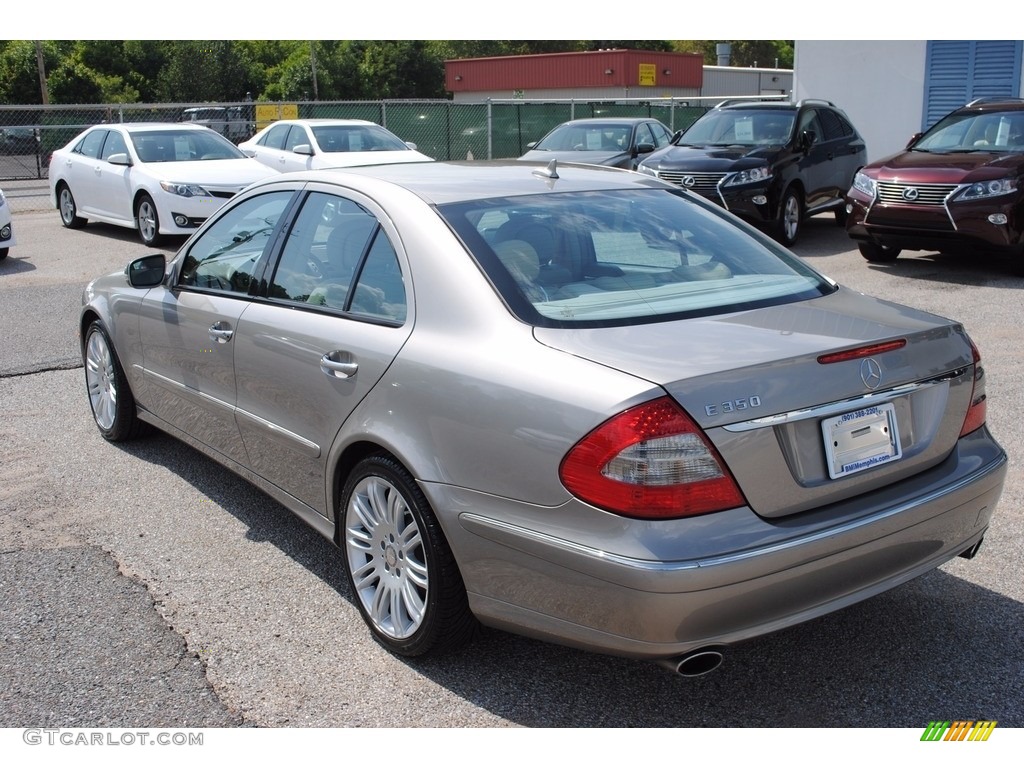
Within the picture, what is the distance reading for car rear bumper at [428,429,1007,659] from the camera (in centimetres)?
275

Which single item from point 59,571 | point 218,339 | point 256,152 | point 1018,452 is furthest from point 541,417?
point 256,152

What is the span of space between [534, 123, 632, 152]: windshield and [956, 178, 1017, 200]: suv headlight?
6607 millimetres

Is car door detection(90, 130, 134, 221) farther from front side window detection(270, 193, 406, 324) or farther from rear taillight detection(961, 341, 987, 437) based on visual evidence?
rear taillight detection(961, 341, 987, 437)

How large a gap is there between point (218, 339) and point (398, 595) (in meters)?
1.52

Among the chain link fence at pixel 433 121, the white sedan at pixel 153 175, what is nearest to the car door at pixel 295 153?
the white sedan at pixel 153 175

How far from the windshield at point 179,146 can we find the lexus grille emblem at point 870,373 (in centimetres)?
1316

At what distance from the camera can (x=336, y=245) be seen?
4004 mm

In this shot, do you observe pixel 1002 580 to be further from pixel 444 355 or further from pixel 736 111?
pixel 736 111

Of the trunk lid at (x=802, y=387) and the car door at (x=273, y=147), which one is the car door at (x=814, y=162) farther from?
the trunk lid at (x=802, y=387)

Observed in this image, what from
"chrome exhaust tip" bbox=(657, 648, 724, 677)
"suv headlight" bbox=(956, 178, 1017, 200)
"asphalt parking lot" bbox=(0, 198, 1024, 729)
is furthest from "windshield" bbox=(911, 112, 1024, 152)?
"chrome exhaust tip" bbox=(657, 648, 724, 677)

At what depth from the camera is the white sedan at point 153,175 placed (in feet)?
45.0

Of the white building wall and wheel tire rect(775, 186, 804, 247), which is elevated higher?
the white building wall

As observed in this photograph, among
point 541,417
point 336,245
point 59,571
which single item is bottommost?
point 59,571

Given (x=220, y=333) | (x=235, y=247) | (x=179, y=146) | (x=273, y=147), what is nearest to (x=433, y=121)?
(x=273, y=147)
